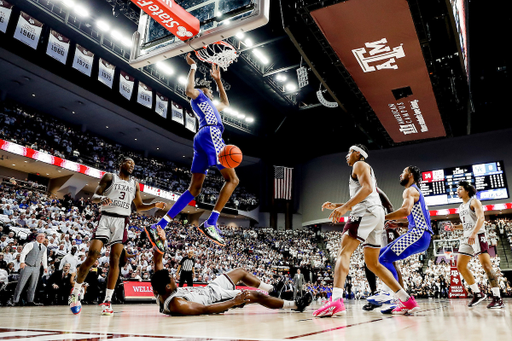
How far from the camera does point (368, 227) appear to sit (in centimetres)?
361

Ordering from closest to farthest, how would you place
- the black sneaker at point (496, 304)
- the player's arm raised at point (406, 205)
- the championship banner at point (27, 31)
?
the player's arm raised at point (406, 205) < the black sneaker at point (496, 304) < the championship banner at point (27, 31)

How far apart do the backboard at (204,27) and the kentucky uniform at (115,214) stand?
7.06 feet

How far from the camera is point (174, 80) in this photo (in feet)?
66.0

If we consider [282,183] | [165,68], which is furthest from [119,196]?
[282,183]

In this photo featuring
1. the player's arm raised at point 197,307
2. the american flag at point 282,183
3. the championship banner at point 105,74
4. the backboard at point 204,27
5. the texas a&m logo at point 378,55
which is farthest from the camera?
the american flag at point 282,183

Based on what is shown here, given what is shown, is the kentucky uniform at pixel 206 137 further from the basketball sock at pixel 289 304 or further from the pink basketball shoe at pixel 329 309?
the pink basketball shoe at pixel 329 309

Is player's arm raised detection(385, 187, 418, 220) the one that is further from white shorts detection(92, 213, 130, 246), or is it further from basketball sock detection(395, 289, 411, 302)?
white shorts detection(92, 213, 130, 246)

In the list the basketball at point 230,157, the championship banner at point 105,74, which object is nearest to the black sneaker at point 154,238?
the basketball at point 230,157

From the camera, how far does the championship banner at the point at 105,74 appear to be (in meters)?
14.9

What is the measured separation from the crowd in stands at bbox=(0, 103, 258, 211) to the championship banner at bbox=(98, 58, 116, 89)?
187 inches

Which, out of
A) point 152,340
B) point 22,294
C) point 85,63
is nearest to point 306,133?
point 85,63

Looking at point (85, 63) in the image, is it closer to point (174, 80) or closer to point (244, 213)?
point (174, 80)

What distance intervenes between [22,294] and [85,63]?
1072 cm

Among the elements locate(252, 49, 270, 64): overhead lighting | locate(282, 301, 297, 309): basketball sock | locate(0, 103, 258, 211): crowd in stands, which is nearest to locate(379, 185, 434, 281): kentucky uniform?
locate(282, 301, 297, 309): basketball sock
